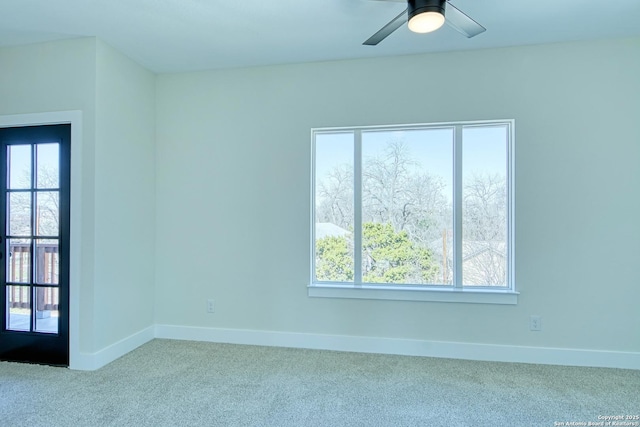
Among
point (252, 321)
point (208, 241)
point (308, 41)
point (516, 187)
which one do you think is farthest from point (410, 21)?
point (252, 321)

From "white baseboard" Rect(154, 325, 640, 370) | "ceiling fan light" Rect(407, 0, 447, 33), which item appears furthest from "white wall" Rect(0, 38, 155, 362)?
"ceiling fan light" Rect(407, 0, 447, 33)

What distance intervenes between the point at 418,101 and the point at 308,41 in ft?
3.55

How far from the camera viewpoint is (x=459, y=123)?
300 cm

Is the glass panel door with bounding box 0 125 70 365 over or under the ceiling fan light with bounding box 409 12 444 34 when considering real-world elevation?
under

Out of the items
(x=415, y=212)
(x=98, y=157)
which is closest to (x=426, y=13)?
(x=415, y=212)

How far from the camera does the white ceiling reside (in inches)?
91.6

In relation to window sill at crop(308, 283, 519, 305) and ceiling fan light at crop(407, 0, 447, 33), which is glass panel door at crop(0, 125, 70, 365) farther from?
ceiling fan light at crop(407, 0, 447, 33)

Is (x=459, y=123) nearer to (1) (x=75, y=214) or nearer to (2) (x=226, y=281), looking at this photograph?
(2) (x=226, y=281)

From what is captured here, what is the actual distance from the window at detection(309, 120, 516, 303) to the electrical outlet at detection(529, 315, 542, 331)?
0.70 feet

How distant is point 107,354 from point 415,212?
9.48 feet

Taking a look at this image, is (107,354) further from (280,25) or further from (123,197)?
(280,25)

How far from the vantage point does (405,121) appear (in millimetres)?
3057

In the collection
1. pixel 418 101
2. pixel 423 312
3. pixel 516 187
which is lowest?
pixel 423 312

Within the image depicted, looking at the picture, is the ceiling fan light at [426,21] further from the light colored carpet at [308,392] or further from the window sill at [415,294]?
the light colored carpet at [308,392]
